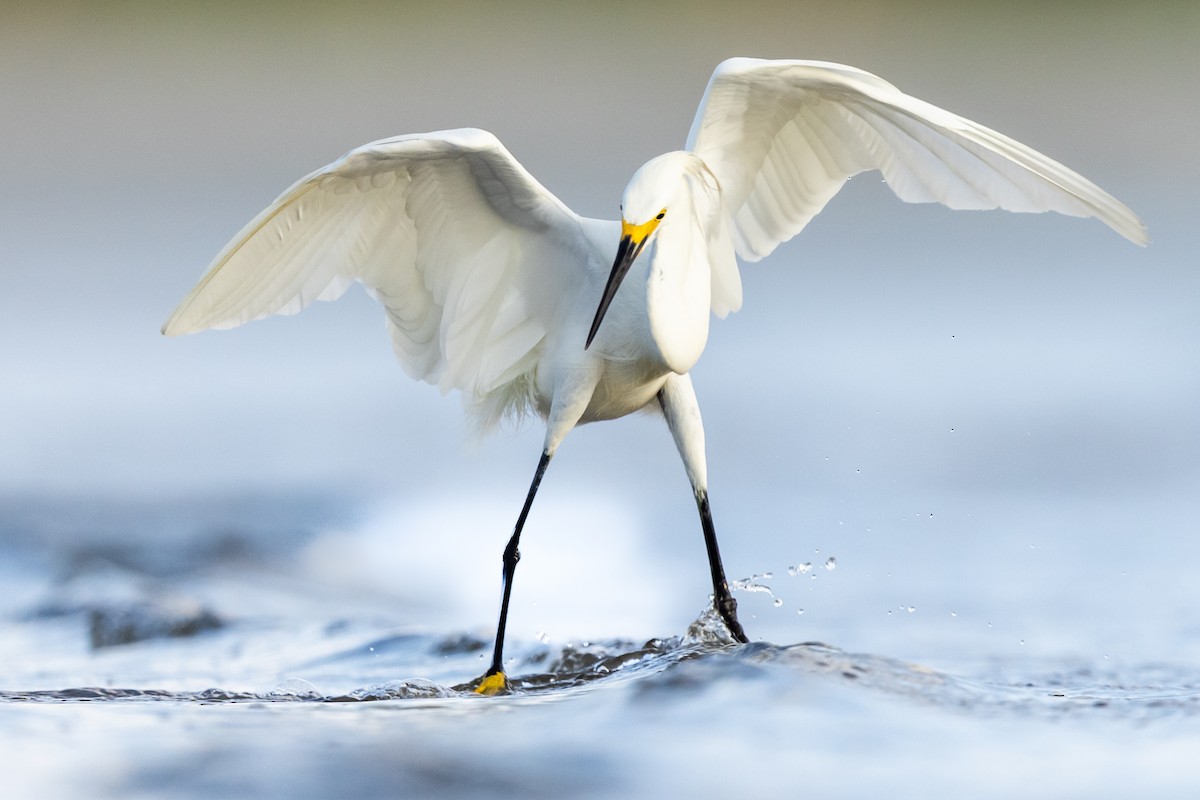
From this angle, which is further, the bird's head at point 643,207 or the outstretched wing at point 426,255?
the outstretched wing at point 426,255

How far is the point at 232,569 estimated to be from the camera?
4.39 metres

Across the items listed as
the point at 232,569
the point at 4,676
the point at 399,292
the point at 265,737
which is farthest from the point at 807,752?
the point at 232,569

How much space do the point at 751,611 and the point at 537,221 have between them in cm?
126

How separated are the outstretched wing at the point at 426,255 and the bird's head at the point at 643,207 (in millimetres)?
327

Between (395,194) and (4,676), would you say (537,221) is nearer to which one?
(395,194)

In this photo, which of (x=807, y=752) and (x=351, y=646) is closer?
(x=807, y=752)

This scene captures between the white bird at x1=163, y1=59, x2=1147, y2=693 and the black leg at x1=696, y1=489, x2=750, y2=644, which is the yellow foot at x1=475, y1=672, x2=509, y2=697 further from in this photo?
the black leg at x1=696, y1=489, x2=750, y2=644

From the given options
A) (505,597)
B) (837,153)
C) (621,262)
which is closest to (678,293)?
(621,262)

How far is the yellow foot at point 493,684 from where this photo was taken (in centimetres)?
288

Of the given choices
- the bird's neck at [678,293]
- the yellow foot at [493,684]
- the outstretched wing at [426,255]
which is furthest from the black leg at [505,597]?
the bird's neck at [678,293]

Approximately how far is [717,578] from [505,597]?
1.54 feet

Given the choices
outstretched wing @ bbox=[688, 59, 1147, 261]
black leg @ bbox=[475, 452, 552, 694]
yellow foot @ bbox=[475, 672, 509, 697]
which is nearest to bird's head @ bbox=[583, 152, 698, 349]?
outstretched wing @ bbox=[688, 59, 1147, 261]

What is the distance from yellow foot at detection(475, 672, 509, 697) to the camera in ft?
9.45

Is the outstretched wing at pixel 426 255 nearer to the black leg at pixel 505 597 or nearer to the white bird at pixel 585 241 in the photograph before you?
the white bird at pixel 585 241
